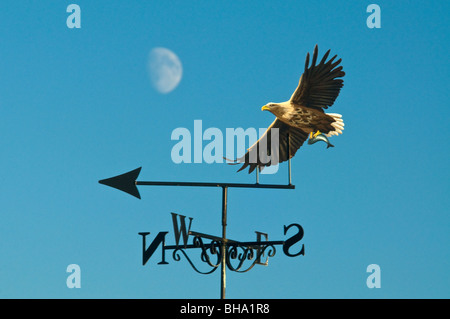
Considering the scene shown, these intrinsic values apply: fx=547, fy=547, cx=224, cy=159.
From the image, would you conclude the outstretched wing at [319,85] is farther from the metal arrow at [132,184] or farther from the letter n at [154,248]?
the letter n at [154,248]

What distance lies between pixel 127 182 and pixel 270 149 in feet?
4.60

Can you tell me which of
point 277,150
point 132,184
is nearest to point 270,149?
point 277,150

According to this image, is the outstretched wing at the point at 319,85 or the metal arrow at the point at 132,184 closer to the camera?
the metal arrow at the point at 132,184

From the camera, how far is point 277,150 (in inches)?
196

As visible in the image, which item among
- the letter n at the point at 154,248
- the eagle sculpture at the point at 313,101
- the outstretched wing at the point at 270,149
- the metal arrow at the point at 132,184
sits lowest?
the letter n at the point at 154,248

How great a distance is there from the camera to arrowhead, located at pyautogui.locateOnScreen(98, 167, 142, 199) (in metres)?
4.27

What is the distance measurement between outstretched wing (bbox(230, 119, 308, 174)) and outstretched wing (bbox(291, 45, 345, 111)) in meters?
0.41

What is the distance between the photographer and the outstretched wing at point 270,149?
4922 millimetres

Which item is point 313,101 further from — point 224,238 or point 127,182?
point 127,182

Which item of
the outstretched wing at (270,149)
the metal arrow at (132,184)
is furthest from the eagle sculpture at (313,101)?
the metal arrow at (132,184)
